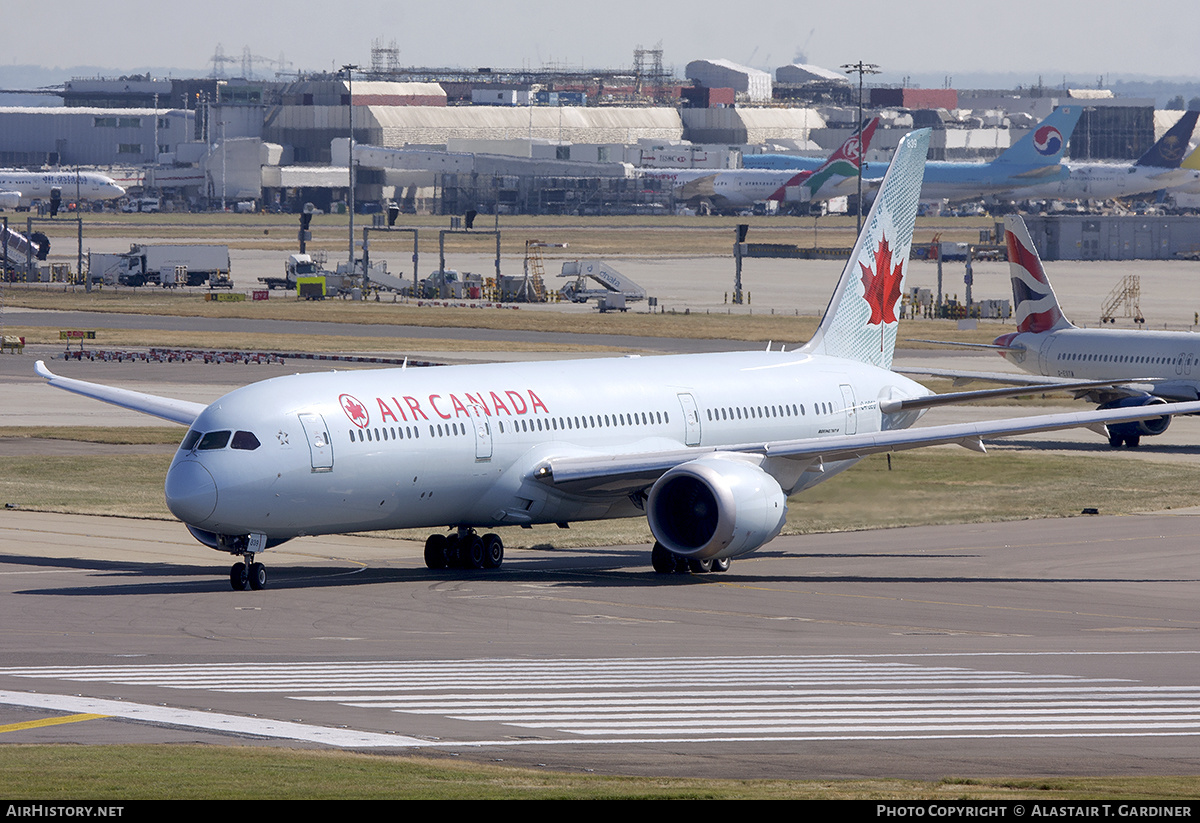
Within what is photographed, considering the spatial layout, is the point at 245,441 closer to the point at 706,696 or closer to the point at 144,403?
the point at 144,403

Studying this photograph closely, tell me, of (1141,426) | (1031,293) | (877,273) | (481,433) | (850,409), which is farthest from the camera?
(1031,293)

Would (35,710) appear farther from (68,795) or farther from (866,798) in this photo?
(866,798)

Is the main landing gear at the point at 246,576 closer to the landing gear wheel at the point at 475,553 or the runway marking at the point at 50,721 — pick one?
the landing gear wheel at the point at 475,553

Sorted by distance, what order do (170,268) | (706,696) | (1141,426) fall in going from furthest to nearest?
(170,268) < (1141,426) < (706,696)

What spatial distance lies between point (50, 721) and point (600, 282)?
118m

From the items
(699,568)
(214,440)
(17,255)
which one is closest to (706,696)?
(214,440)

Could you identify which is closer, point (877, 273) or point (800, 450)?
point (800, 450)

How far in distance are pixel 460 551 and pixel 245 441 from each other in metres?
7.20

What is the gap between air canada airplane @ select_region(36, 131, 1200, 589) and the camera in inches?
1359

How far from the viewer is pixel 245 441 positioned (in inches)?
1344

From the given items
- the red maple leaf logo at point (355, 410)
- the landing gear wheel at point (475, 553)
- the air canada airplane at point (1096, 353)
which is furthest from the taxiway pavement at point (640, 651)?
the air canada airplane at point (1096, 353)

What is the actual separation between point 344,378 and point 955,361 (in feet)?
199

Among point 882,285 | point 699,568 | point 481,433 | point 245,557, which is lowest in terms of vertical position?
point 699,568

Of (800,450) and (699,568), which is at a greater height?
(800,450)
